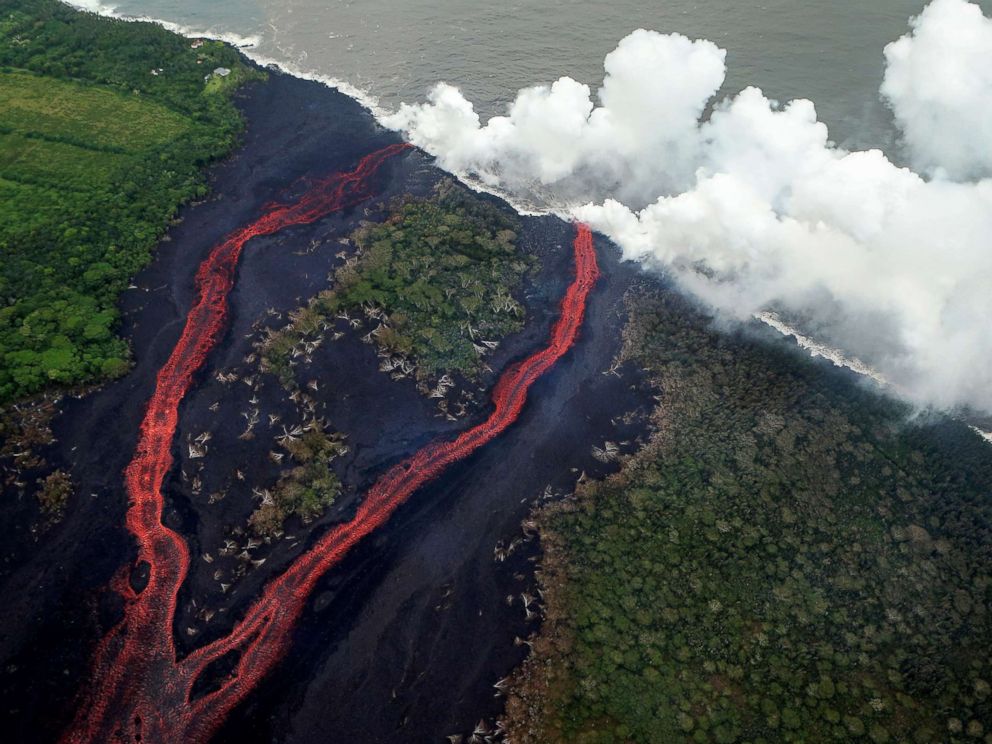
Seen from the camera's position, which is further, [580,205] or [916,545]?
[580,205]

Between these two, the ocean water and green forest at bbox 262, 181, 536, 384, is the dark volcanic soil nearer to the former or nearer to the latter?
green forest at bbox 262, 181, 536, 384

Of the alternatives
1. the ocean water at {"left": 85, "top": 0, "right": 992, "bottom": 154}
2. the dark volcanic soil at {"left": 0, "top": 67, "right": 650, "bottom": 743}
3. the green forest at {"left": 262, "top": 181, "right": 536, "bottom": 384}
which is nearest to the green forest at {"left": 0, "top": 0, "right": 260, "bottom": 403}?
the dark volcanic soil at {"left": 0, "top": 67, "right": 650, "bottom": 743}

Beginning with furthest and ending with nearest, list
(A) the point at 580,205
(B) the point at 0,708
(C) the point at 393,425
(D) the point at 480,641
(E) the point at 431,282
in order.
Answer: (A) the point at 580,205
(E) the point at 431,282
(C) the point at 393,425
(D) the point at 480,641
(B) the point at 0,708

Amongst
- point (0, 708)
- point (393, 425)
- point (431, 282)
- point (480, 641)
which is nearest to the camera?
point (0, 708)

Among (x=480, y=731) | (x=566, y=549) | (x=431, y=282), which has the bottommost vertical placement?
(x=480, y=731)

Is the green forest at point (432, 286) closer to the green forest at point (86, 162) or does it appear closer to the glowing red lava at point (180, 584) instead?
the glowing red lava at point (180, 584)

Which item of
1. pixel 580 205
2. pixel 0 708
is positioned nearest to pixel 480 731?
pixel 0 708

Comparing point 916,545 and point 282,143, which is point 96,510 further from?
point 916,545

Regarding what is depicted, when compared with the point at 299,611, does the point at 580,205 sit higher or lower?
higher

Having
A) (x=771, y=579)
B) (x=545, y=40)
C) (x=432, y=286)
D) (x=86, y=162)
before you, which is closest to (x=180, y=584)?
(x=432, y=286)

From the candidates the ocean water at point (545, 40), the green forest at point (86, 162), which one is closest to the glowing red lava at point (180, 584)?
the green forest at point (86, 162)
